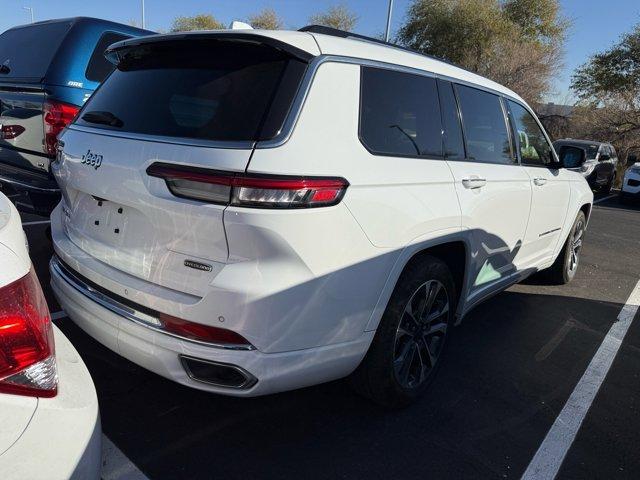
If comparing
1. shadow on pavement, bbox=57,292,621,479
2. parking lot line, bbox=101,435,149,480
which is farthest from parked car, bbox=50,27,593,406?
parking lot line, bbox=101,435,149,480

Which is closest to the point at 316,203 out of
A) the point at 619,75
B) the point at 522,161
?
the point at 522,161

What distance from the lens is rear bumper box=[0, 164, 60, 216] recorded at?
12.5 ft

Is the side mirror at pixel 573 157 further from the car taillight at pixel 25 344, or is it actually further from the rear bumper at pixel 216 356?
the car taillight at pixel 25 344

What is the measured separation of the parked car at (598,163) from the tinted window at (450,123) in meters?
13.1

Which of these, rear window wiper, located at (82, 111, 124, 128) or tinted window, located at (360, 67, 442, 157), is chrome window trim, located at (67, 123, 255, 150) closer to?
rear window wiper, located at (82, 111, 124, 128)

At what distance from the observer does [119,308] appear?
2.21 m

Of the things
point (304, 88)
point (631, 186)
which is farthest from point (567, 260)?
point (631, 186)

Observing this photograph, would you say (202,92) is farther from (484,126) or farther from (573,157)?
(573,157)

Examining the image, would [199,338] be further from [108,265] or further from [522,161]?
[522,161]

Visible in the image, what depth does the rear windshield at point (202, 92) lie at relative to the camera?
202 cm

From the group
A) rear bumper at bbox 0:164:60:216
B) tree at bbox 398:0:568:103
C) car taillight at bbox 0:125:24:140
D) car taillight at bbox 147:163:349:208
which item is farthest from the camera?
tree at bbox 398:0:568:103

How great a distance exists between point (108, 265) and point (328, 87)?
125cm

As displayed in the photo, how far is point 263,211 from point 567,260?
432 cm

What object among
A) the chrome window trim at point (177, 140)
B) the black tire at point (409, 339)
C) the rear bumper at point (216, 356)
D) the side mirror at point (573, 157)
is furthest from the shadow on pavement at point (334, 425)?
the side mirror at point (573, 157)
